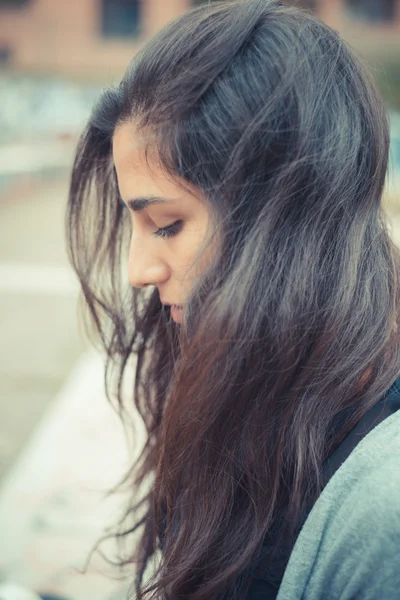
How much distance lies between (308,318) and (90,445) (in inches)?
93.7

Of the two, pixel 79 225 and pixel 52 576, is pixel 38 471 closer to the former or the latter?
pixel 52 576

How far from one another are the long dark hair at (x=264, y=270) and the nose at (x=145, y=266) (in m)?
0.12

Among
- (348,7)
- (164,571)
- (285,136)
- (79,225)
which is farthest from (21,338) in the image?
(348,7)

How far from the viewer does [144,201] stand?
3.59 ft

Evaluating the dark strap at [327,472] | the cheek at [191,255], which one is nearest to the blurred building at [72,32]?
the cheek at [191,255]

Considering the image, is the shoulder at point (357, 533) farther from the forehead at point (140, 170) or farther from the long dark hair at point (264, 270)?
the forehead at point (140, 170)

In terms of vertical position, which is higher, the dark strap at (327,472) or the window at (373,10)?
the window at (373,10)

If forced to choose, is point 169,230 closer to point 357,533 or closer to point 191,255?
point 191,255

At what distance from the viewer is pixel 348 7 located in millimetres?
21688

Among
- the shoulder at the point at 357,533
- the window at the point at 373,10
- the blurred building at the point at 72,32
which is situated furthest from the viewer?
the blurred building at the point at 72,32

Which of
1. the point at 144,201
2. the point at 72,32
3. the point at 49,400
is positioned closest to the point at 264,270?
the point at 144,201

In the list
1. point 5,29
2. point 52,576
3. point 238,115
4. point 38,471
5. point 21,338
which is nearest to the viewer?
point 238,115

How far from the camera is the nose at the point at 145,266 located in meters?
1.15

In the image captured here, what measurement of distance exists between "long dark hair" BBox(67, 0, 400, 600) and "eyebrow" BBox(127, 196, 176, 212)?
58 mm
